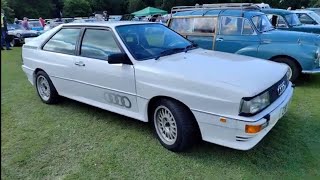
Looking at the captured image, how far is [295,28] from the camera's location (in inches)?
372

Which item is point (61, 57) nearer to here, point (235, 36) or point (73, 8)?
point (235, 36)

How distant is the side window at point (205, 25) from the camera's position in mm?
7406

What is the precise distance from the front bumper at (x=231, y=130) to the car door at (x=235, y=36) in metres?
3.82

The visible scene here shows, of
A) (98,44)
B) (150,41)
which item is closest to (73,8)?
(98,44)

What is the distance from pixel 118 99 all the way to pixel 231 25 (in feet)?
13.9

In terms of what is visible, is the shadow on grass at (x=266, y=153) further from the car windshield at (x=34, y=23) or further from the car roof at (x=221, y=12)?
the car windshield at (x=34, y=23)

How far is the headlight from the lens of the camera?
117 inches

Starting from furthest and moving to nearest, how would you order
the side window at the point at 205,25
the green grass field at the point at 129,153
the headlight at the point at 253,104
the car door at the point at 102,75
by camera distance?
the side window at the point at 205,25 → the car door at the point at 102,75 → the green grass field at the point at 129,153 → the headlight at the point at 253,104

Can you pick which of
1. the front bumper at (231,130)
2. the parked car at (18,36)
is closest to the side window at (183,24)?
the front bumper at (231,130)

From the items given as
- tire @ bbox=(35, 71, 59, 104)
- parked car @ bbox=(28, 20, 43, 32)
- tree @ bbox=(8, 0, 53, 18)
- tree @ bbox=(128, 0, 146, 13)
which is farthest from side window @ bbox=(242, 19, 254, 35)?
tree @ bbox=(128, 0, 146, 13)

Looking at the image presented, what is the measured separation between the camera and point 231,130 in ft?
10.1

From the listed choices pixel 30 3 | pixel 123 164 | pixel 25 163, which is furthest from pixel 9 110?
pixel 30 3

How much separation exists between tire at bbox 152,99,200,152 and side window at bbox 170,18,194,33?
4474 mm

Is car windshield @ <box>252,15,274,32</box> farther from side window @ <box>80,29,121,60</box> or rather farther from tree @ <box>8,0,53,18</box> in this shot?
tree @ <box>8,0,53,18</box>
